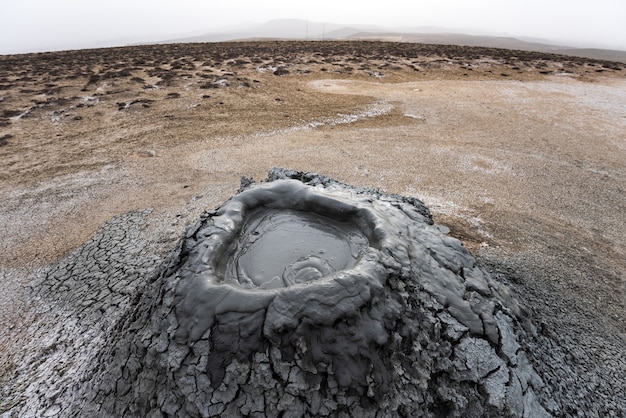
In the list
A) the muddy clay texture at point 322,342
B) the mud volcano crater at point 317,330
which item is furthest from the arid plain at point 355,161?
the mud volcano crater at point 317,330

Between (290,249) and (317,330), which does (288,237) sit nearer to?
(290,249)

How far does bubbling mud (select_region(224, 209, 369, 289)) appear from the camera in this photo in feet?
7.20

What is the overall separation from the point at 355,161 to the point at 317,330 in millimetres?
5260

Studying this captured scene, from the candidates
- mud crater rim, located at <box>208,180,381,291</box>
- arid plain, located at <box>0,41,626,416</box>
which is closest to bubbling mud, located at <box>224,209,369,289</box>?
mud crater rim, located at <box>208,180,381,291</box>

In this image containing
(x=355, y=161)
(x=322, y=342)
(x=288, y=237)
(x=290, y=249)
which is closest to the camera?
(x=322, y=342)

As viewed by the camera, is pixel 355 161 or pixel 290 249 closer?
pixel 290 249

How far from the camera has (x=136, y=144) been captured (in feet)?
25.4

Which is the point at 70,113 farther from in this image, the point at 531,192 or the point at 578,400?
the point at 578,400

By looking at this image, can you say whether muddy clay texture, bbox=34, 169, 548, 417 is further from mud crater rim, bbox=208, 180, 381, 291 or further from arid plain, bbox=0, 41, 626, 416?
arid plain, bbox=0, 41, 626, 416

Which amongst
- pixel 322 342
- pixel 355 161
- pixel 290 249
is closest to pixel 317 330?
pixel 322 342

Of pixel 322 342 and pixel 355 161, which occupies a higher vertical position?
pixel 322 342

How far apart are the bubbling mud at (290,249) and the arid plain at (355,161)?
158 cm

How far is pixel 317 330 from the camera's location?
1868mm

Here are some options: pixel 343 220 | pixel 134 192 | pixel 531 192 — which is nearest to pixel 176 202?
pixel 134 192
